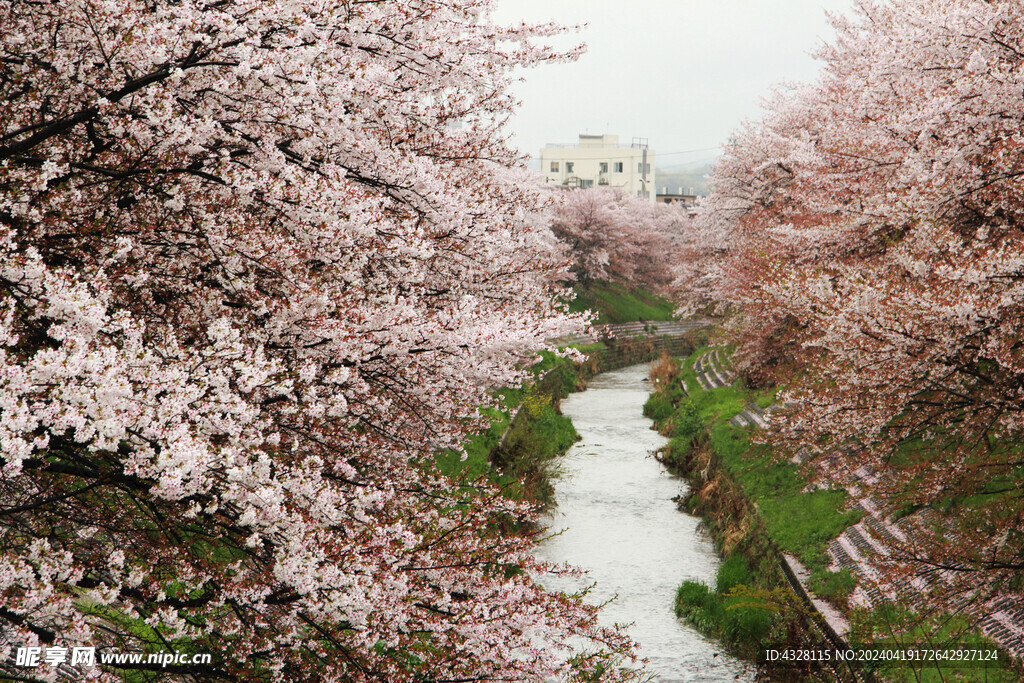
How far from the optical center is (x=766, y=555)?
14398mm

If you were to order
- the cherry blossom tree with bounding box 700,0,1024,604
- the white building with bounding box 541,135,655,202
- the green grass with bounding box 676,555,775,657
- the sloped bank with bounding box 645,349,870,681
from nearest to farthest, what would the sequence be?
the cherry blossom tree with bounding box 700,0,1024,604, the sloped bank with bounding box 645,349,870,681, the green grass with bounding box 676,555,775,657, the white building with bounding box 541,135,655,202

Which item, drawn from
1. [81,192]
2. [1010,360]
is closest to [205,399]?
[81,192]

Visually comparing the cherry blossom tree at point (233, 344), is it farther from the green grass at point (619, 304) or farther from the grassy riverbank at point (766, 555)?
the green grass at point (619, 304)

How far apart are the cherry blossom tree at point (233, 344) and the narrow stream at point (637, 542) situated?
17.4ft

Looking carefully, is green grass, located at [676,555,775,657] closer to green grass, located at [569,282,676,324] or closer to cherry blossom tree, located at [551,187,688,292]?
cherry blossom tree, located at [551,187,688,292]

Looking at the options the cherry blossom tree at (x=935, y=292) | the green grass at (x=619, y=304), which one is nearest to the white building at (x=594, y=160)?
the green grass at (x=619, y=304)

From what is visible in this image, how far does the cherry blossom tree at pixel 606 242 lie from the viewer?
47094 millimetres

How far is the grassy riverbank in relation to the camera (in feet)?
31.5

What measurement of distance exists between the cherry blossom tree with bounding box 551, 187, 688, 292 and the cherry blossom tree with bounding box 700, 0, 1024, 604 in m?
31.1

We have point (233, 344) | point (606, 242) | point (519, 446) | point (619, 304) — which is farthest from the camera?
point (619, 304)

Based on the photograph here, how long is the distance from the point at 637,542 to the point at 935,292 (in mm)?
10006
